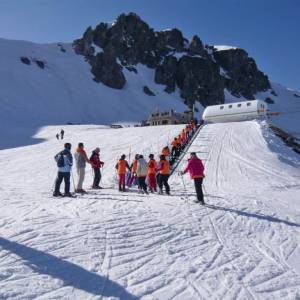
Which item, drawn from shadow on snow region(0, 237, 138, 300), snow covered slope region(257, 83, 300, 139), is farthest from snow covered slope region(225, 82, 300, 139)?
shadow on snow region(0, 237, 138, 300)

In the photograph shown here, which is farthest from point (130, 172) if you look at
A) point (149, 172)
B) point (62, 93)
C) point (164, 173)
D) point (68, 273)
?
point (62, 93)

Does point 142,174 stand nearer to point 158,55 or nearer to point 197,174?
point 197,174

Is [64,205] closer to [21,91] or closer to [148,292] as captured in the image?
[148,292]

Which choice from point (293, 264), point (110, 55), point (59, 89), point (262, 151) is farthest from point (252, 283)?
point (110, 55)

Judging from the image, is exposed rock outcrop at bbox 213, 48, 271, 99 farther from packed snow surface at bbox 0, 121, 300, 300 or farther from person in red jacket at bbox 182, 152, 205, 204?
person in red jacket at bbox 182, 152, 205, 204

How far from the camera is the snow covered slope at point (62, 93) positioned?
75438 mm

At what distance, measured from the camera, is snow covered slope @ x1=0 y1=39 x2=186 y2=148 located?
247 feet

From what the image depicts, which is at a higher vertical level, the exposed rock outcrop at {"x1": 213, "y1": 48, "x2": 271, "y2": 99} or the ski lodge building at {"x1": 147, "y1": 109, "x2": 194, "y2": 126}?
the exposed rock outcrop at {"x1": 213, "y1": 48, "x2": 271, "y2": 99}

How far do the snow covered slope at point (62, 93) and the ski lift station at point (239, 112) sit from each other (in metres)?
32.6

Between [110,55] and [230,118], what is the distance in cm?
6507

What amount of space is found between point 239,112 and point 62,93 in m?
54.7

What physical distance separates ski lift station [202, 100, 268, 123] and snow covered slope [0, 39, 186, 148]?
32.6m

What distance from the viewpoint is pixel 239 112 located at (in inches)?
1805

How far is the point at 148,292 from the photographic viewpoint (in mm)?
5172
